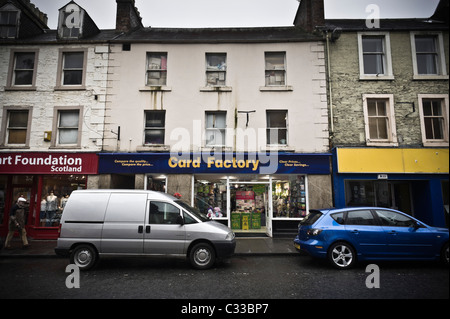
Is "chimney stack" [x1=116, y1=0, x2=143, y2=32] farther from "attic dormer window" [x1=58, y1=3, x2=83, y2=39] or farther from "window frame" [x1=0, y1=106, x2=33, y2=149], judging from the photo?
"window frame" [x1=0, y1=106, x2=33, y2=149]

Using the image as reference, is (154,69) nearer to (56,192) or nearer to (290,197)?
(56,192)

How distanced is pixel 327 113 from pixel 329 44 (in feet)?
11.2

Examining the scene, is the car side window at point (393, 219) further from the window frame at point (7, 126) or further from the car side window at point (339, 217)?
the window frame at point (7, 126)

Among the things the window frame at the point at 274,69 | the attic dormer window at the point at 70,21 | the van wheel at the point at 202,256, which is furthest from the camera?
the attic dormer window at the point at 70,21

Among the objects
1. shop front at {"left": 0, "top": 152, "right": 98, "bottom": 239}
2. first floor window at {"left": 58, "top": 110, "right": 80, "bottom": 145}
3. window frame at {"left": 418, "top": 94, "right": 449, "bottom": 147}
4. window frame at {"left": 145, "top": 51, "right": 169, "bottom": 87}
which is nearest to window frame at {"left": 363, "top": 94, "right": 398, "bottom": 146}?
window frame at {"left": 418, "top": 94, "right": 449, "bottom": 147}

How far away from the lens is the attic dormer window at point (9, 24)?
1230 cm

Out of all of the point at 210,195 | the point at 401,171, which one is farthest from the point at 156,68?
the point at 401,171

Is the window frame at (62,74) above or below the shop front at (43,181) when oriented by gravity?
above

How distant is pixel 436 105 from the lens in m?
11.5

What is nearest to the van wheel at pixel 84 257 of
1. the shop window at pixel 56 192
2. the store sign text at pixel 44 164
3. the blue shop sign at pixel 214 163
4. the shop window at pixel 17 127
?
the blue shop sign at pixel 214 163

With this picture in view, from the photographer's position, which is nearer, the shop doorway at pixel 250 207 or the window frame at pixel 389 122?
the window frame at pixel 389 122

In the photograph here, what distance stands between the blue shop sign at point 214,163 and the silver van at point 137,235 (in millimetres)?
4433

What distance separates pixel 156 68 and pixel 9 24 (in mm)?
7692

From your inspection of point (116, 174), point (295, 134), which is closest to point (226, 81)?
point (295, 134)
